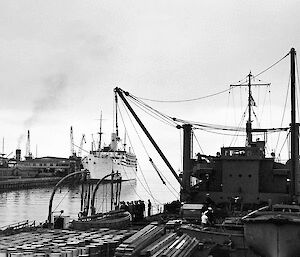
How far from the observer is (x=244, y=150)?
41.9 metres

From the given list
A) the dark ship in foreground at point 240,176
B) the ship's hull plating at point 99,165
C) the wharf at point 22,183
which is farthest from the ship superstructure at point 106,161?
the dark ship in foreground at point 240,176

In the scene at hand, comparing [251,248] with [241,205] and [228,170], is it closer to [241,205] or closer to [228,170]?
[241,205]

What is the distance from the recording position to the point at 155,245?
1873cm

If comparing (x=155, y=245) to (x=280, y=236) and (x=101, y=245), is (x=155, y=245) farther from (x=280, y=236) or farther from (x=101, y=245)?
(x=280, y=236)

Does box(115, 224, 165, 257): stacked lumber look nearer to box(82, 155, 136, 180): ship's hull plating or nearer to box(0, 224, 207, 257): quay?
box(0, 224, 207, 257): quay

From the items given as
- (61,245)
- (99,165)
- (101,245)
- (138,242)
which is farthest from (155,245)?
(99,165)

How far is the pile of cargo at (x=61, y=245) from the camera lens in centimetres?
1611

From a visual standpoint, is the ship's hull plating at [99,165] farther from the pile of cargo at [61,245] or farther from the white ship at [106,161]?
the pile of cargo at [61,245]

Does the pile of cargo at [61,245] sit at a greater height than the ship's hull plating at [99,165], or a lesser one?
lesser

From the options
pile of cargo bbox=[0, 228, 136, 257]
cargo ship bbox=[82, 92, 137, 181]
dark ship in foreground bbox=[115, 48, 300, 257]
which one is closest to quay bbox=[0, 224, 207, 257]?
pile of cargo bbox=[0, 228, 136, 257]

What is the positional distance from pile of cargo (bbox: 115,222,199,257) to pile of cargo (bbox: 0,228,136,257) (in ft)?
3.56

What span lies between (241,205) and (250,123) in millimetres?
18828

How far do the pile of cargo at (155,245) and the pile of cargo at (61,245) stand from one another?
108 cm

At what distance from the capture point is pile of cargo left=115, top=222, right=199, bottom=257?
17.0m
